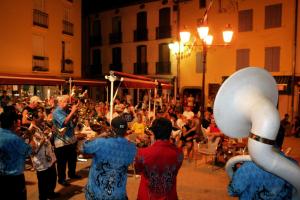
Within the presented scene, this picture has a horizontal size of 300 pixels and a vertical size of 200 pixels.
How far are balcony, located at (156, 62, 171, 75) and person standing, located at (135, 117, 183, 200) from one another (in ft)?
76.0

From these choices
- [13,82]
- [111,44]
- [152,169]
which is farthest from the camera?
[111,44]

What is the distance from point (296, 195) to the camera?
241 cm

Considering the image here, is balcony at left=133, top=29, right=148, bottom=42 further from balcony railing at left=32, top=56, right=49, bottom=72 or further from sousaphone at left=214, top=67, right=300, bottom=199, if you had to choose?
sousaphone at left=214, top=67, right=300, bottom=199

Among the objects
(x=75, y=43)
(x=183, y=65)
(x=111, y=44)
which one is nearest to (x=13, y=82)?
(x=75, y=43)

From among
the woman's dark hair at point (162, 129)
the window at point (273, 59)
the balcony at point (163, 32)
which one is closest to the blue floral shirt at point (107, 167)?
the woman's dark hair at point (162, 129)

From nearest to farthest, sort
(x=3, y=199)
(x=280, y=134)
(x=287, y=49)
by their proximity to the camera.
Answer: (x=280, y=134) → (x=3, y=199) → (x=287, y=49)

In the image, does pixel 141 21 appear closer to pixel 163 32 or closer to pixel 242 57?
pixel 163 32

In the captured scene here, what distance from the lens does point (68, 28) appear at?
2341cm

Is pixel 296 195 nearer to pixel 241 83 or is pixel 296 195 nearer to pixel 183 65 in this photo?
pixel 241 83

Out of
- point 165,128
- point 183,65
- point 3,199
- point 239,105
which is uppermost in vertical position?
point 183,65

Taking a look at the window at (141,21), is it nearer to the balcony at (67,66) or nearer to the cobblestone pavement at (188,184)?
the balcony at (67,66)

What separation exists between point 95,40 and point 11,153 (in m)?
29.9

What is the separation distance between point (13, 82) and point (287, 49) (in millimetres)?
16616

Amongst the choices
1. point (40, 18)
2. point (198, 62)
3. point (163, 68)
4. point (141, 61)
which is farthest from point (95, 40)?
point (198, 62)
